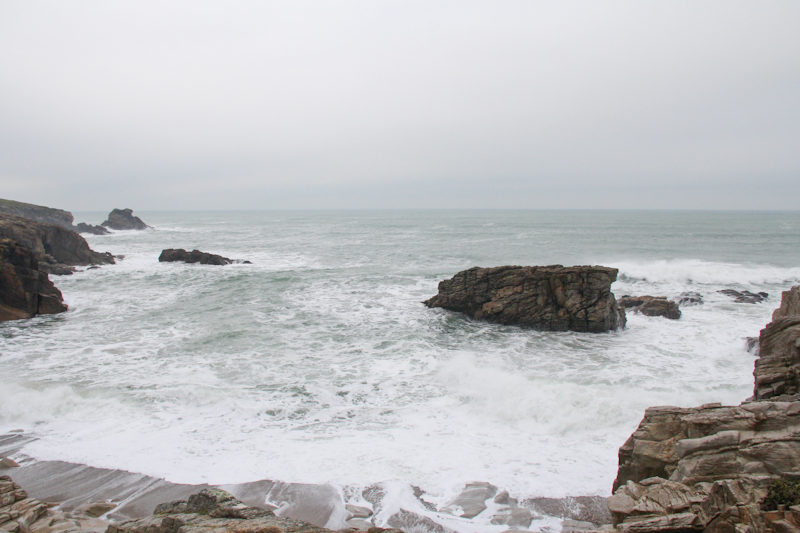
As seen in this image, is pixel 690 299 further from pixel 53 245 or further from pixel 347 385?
pixel 53 245

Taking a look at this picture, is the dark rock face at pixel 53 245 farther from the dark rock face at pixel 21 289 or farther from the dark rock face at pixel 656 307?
the dark rock face at pixel 656 307

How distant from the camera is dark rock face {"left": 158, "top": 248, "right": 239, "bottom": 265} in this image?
41.0m

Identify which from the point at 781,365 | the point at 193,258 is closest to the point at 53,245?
the point at 193,258

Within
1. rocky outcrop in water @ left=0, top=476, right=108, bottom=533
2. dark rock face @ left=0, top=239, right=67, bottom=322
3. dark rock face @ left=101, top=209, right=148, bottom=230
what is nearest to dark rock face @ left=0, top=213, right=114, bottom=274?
dark rock face @ left=0, top=239, right=67, bottom=322

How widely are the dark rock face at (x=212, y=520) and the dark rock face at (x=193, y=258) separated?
3662 centimetres

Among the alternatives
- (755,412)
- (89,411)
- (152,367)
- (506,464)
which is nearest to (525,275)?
(506,464)

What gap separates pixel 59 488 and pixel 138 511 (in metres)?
2.32

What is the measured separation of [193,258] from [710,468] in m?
42.8

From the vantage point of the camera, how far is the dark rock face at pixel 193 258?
40969 millimetres

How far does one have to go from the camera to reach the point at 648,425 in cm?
811

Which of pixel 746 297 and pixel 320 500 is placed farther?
pixel 746 297

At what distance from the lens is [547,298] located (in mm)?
21734

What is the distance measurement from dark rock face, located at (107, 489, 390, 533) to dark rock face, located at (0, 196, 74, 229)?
7841 cm

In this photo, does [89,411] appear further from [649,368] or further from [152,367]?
[649,368]
